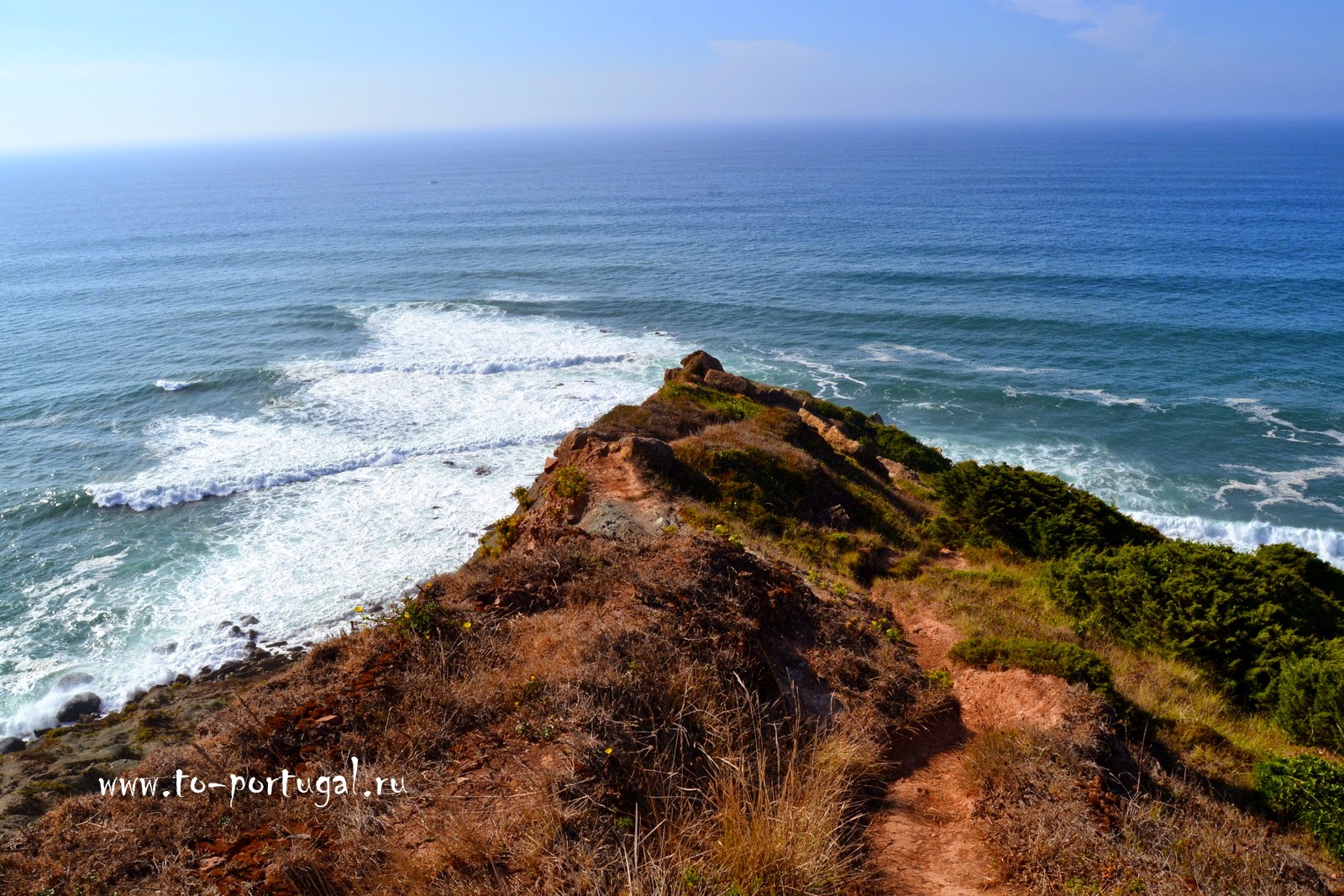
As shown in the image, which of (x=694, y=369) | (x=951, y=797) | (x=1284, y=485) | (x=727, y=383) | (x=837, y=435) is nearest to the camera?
(x=951, y=797)

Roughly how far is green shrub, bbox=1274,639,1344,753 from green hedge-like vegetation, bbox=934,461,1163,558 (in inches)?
205

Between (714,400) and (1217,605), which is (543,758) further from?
(714,400)

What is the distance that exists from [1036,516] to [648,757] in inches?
532

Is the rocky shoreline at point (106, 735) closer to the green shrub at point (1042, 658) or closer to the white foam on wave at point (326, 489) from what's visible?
the white foam on wave at point (326, 489)

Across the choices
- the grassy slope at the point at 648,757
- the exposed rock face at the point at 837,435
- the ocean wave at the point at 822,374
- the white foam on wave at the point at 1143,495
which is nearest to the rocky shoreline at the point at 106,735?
the grassy slope at the point at 648,757

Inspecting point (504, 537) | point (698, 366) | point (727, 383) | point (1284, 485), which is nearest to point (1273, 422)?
point (1284, 485)

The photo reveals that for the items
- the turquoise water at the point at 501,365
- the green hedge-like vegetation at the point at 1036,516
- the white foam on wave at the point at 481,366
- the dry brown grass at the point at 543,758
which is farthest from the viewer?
the white foam on wave at the point at 481,366

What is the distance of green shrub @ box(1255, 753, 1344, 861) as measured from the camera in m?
7.52

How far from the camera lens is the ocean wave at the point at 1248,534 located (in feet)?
83.7

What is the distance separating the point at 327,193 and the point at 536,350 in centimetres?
9288

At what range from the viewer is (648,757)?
21.0 ft

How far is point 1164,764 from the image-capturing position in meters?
8.33

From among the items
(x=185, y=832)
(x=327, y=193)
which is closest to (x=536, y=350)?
(x=185, y=832)

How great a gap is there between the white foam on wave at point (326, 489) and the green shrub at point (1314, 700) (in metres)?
19.7
